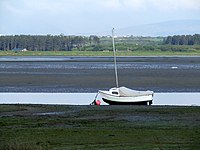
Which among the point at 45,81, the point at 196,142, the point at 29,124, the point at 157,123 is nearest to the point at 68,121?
the point at 29,124

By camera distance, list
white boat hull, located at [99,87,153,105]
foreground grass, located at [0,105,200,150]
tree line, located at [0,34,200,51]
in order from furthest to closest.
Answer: tree line, located at [0,34,200,51], white boat hull, located at [99,87,153,105], foreground grass, located at [0,105,200,150]

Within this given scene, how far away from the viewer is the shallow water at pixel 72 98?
2822cm

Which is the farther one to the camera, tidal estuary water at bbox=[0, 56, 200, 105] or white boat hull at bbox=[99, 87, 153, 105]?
tidal estuary water at bbox=[0, 56, 200, 105]

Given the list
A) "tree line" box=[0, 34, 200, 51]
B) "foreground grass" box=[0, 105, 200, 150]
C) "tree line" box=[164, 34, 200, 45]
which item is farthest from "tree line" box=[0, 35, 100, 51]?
"foreground grass" box=[0, 105, 200, 150]

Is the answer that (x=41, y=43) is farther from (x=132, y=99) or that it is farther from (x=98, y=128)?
(x=98, y=128)

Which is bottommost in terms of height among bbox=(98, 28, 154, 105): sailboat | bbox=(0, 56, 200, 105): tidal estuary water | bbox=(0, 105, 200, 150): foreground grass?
bbox=(0, 56, 200, 105): tidal estuary water

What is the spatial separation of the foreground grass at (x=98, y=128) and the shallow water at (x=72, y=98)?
5203 mm

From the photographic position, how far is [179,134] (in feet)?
48.4

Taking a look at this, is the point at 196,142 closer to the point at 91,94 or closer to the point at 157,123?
the point at 157,123

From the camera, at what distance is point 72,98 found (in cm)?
3012

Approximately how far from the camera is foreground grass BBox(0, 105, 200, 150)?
1329 centimetres

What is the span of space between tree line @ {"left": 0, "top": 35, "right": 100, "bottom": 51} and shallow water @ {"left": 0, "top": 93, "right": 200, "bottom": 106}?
116m

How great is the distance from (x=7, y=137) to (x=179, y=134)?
4136mm

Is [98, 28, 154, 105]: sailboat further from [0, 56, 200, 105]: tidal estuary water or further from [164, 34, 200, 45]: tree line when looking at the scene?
[164, 34, 200, 45]: tree line
